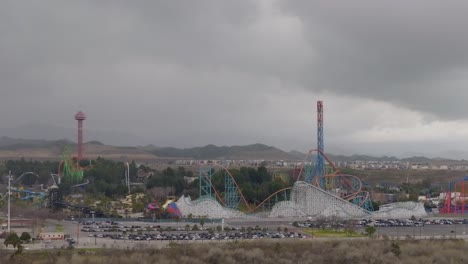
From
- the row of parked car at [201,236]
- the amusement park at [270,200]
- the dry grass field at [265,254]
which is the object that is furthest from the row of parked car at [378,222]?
the dry grass field at [265,254]

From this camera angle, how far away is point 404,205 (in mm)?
64125

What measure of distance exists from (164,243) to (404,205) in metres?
31.0

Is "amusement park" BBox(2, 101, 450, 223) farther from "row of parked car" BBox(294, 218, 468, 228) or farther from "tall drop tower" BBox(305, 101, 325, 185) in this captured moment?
"row of parked car" BBox(294, 218, 468, 228)

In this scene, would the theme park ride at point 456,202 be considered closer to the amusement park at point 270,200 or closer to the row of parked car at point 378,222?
the amusement park at point 270,200

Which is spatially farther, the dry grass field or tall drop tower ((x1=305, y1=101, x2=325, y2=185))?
tall drop tower ((x1=305, y1=101, x2=325, y2=185))

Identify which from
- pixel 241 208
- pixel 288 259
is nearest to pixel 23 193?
pixel 241 208

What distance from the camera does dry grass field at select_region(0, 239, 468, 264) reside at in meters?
34.2

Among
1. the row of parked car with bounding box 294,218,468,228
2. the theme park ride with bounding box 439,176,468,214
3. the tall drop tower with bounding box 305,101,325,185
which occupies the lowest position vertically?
the row of parked car with bounding box 294,218,468,228

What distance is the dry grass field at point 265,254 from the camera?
34219 millimetres

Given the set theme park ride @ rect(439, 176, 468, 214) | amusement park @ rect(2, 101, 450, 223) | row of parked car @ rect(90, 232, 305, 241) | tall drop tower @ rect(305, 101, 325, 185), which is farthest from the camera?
tall drop tower @ rect(305, 101, 325, 185)

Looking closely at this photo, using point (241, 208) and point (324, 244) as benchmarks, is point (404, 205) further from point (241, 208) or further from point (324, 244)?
point (324, 244)

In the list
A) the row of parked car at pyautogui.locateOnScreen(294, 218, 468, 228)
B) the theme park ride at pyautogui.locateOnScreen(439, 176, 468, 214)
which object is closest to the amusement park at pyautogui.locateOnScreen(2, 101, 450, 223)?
the theme park ride at pyautogui.locateOnScreen(439, 176, 468, 214)

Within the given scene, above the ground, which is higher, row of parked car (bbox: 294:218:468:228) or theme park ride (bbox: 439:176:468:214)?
theme park ride (bbox: 439:176:468:214)

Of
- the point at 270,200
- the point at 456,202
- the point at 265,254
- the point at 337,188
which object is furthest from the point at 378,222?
the point at 265,254
